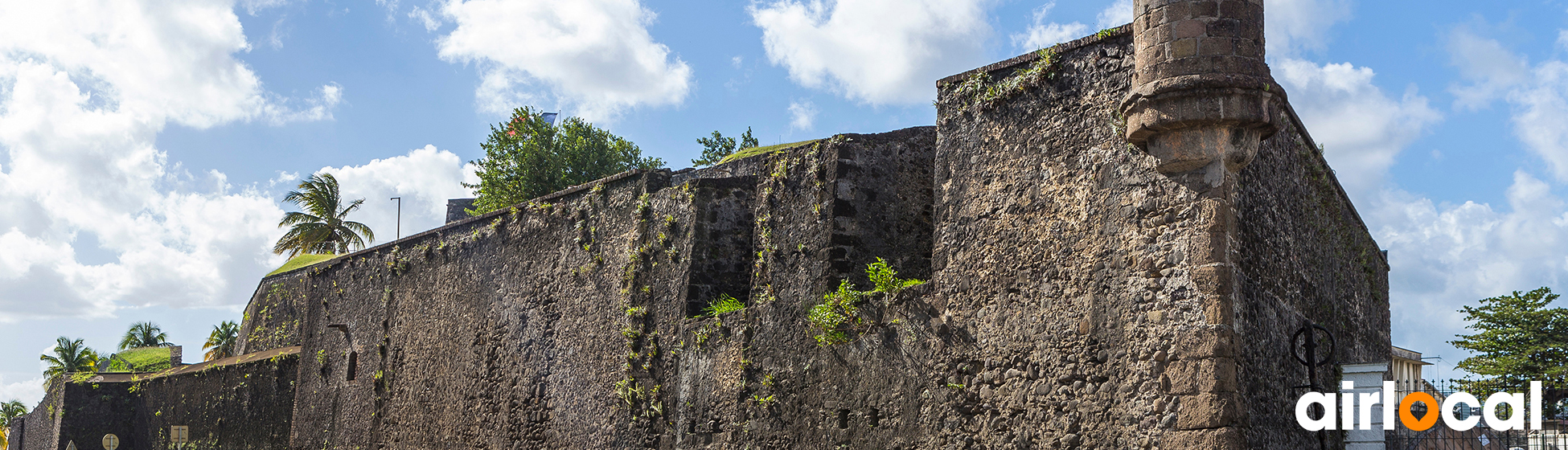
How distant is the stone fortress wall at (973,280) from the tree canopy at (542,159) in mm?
15435

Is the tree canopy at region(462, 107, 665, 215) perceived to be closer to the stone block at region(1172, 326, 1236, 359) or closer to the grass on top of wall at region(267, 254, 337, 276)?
the grass on top of wall at region(267, 254, 337, 276)

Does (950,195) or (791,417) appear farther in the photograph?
(791,417)

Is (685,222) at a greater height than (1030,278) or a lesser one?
greater

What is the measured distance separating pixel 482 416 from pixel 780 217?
5636 mm

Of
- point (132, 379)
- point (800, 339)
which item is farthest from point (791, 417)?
point (132, 379)

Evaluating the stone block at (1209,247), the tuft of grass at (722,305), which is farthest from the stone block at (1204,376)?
the tuft of grass at (722,305)

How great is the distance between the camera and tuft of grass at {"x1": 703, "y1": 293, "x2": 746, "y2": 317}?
11.7m

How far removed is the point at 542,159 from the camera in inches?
1253

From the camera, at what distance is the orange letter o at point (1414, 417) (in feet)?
28.8

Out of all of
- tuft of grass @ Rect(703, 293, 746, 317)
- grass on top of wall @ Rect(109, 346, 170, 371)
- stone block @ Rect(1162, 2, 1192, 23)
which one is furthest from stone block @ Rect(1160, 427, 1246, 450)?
grass on top of wall @ Rect(109, 346, 170, 371)

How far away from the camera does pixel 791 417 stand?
34.5 ft

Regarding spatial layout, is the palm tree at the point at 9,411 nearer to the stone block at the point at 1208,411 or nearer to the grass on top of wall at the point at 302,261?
the grass on top of wall at the point at 302,261

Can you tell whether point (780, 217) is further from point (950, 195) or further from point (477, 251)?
point (477, 251)

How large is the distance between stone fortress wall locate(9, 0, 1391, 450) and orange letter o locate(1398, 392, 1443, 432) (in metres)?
0.66
